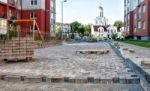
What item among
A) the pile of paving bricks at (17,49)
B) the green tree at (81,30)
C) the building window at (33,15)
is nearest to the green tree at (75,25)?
the green tree at (81,30)

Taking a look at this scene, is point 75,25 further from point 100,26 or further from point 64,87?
point 64,87

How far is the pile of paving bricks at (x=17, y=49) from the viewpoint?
48.8 ft

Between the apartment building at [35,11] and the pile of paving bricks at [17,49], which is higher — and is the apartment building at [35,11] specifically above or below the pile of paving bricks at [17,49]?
above

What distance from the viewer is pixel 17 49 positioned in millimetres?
15203

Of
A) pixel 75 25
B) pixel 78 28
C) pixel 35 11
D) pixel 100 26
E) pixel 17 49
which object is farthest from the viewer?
pixel 100 26

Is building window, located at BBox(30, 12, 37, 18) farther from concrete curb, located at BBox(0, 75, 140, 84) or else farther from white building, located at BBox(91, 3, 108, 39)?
white building, located at BBox(91, 3, 108, 39)

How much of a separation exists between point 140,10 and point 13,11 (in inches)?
1016

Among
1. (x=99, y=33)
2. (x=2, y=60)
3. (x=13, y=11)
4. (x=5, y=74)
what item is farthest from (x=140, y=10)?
(x=99, y=33)

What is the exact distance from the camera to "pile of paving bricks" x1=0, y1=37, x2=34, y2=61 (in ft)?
48.8

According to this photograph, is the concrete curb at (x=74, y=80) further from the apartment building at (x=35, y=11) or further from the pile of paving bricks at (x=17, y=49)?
the apartment building at (x=35, y=11)

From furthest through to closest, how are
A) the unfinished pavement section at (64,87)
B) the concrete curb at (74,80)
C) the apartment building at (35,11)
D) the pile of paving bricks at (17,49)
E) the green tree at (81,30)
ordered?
the green tree at (81,30)
the apartment building at (35,11)
the pile of paving bricks at (17,49)
the concrete curb at (74,80)
the unfinished pavement section at (64,87)

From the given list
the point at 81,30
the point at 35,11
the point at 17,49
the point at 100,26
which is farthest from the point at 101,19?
the point at 17,49

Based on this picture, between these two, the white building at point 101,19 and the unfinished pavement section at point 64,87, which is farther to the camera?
the white building at point 101,19

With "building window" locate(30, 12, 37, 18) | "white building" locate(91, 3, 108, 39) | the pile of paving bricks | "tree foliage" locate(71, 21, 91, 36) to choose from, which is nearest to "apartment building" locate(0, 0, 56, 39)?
"building window" locate(30, 12, 37, 18)
